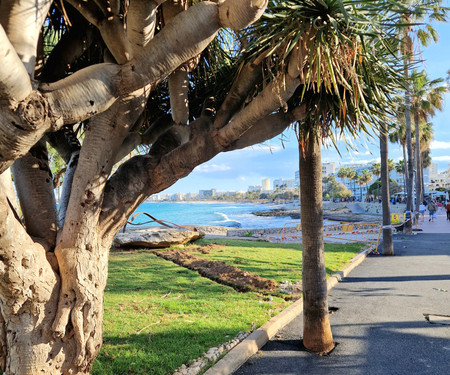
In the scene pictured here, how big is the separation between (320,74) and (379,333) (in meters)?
4.11

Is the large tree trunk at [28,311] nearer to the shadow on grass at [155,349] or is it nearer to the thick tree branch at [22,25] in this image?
the thick tree branch at [22,25]

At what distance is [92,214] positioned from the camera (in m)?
2.79

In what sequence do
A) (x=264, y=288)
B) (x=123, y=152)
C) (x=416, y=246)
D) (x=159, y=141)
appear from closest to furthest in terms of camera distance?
(x=159, y=141)
(x=123, y=152)
(x=264, y=288)
(x=416, y=246)

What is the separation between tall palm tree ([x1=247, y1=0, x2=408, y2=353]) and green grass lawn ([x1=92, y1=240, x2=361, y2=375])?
1.36 metres

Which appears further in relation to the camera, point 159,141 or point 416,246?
point 416,246

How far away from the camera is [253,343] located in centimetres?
440

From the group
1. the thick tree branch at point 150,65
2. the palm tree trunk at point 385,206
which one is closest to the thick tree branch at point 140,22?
the thick tree branch at point 150,65

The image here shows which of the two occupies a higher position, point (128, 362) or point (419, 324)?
point (128, 362)

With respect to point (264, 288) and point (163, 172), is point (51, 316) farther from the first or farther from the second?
point (264, 288)

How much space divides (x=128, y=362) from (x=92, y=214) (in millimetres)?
1995

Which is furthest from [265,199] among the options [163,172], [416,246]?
[163,172]

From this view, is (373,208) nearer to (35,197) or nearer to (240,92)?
(240,92)

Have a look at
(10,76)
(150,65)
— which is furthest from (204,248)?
(10,76)

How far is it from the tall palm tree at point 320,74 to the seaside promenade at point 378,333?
1.32 ft
